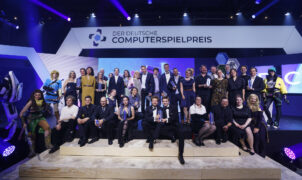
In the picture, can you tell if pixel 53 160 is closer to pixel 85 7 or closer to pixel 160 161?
pixel 160 161

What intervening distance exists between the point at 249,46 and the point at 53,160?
681cm

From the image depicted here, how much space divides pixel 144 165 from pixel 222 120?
1724mm

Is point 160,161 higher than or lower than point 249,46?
lower

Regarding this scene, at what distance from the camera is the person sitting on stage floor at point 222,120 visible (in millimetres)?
3005

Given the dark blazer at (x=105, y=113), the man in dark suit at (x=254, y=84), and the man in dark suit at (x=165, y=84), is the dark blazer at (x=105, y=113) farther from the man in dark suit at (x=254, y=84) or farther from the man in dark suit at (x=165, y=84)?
the man in dark suit at (x=254, y=84)

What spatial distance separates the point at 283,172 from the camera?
2.60 m

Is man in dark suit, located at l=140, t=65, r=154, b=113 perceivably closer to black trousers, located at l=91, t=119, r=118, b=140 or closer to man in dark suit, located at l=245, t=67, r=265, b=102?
black trousers, located at l=91, t=119, r=118, b=140

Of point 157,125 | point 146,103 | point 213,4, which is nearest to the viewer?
point 157,125

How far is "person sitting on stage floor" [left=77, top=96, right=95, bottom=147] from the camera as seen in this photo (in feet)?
9.68

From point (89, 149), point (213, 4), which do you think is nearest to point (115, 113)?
point (89, 149)

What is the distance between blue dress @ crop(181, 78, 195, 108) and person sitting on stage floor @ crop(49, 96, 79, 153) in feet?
7.88

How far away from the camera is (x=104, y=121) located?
3.09 m

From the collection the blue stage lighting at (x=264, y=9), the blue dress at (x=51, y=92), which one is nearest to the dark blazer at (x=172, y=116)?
the blue dress at (x=51, y=92)

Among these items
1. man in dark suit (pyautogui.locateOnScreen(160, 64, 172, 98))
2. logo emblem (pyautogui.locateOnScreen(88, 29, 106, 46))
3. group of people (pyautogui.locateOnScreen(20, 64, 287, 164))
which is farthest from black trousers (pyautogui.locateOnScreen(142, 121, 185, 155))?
logo emblem (pyautogui.locateOnScreen(88, 29, 106, 46))
